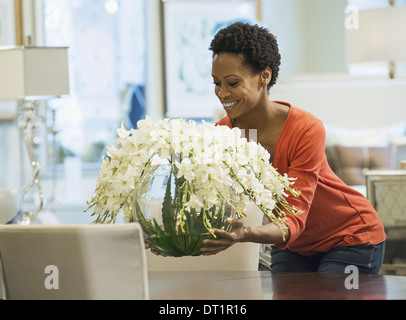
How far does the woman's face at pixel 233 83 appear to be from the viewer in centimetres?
177

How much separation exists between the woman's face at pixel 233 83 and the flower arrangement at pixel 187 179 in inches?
10.4

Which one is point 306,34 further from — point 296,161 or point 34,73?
point 296,161

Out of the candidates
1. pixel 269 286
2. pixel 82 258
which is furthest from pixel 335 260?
pixel 82 258

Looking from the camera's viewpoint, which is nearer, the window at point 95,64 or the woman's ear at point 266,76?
the woman's ear at point 266,76

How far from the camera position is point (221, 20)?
6559mm

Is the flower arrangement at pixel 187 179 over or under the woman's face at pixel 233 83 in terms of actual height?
under

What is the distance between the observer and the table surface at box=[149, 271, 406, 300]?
1.36m

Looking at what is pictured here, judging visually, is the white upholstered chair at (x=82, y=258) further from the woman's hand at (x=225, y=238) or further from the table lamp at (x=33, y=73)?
the table lamp at (x=33, y=73)

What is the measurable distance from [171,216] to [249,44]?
0.58 m

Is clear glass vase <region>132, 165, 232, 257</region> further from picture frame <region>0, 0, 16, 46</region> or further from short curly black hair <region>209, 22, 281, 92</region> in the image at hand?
picture frame <region>0, 0, 16, 46</region>

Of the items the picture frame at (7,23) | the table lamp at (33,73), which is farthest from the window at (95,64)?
the table lamp at (33,73)

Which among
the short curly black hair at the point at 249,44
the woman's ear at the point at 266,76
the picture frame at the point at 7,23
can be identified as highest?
the picture frame at the point at 7,23

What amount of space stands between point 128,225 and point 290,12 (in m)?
5.61

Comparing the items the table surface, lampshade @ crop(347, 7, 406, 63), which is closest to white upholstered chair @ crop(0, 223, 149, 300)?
the table surface
